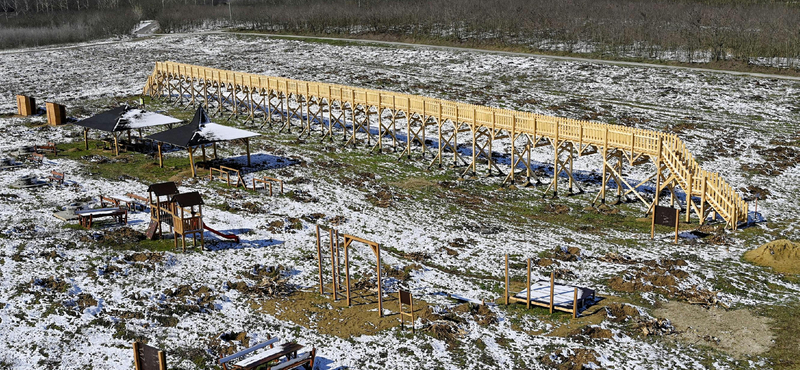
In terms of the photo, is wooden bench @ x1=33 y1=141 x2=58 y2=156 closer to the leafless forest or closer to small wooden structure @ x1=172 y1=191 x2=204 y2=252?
small wooden structure @ x1=172 y1=191 x2=204 y2=252

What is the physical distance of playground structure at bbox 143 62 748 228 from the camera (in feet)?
104

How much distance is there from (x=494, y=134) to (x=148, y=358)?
24.4m

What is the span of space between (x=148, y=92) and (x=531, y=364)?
50.4 m

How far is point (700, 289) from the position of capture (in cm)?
2359

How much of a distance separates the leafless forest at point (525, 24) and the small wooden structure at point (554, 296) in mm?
48466

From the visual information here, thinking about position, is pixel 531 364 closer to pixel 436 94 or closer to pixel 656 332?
pixel 656 332

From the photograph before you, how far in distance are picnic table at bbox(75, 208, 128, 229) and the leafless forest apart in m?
52.3

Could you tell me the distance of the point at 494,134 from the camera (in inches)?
1523

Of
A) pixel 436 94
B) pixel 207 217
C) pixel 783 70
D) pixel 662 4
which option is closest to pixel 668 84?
pixel 783 70

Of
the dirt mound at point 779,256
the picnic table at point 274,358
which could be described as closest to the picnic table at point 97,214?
the picnic table at point 274,358

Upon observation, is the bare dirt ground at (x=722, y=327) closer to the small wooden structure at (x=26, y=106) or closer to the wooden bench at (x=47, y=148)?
the wooden bench at (x=47, y=148)

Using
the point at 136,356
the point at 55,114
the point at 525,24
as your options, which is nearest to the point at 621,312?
the point at 136,356

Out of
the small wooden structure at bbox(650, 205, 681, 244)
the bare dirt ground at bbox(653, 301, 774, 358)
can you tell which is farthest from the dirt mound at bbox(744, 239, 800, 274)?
the bare dirt ground at bbox(653, 301, 774, 358)

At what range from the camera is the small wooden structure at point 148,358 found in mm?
Result: 17312
